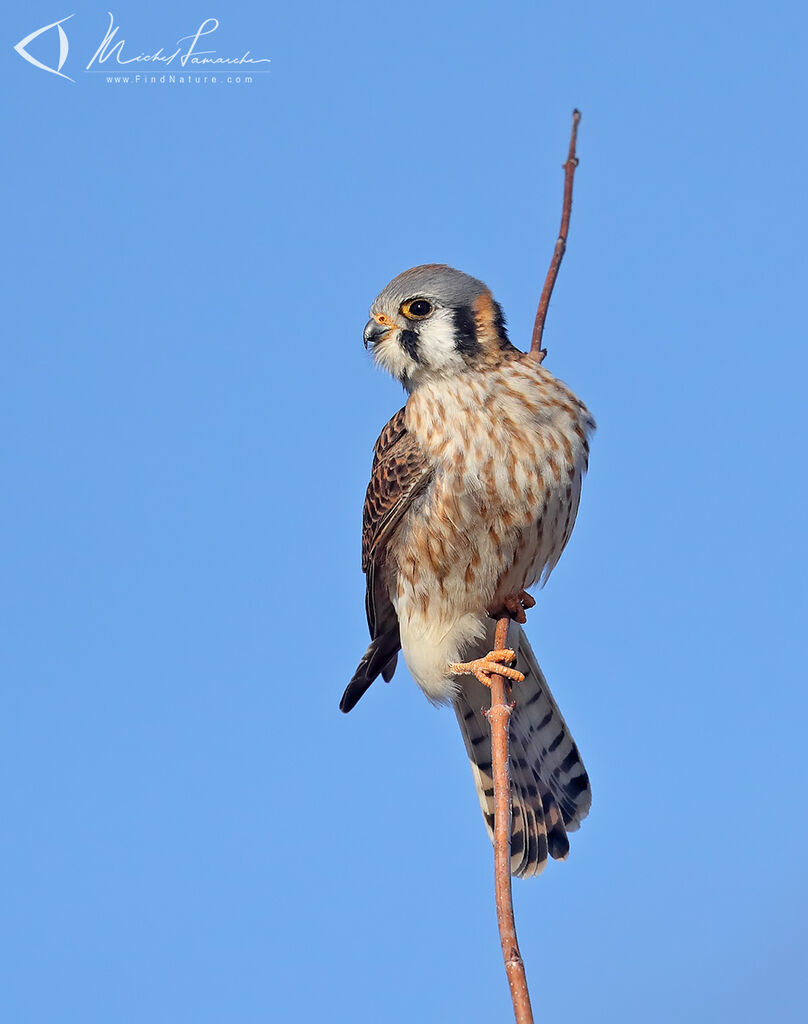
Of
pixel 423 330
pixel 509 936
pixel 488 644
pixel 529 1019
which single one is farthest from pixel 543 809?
pixel 529 1019

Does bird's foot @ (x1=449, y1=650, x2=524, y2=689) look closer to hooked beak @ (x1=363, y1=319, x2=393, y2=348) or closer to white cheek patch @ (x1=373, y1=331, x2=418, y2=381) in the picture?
white cheek patch @ (x1=373, y1=331, x2=418, y2=381)

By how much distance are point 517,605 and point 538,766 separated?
597 mm

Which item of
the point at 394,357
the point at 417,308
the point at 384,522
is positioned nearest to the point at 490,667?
the point at 384,522

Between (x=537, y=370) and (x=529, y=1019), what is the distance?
7.58 ft

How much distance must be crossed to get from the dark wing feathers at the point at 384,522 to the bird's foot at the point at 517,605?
411mm

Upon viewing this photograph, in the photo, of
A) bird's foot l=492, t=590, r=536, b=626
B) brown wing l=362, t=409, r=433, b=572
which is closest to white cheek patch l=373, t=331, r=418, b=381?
brown wing l=362, t=409, r=433, b=572

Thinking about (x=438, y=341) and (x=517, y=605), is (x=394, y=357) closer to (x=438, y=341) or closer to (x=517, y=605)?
(x=438, y=341)

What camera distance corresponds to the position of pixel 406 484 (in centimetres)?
397

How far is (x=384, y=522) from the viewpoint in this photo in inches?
161

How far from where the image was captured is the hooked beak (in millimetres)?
3787

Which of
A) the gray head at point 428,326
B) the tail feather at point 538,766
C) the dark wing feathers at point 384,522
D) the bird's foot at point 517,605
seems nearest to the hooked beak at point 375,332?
the gray head at point 428,326

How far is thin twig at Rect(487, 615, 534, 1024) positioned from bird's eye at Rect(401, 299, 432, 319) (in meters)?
1.23

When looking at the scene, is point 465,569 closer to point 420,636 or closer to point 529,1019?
point 420,636

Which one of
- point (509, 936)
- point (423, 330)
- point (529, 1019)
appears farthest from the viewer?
point (423, 330)
